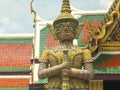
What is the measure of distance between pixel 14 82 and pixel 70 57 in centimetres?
455

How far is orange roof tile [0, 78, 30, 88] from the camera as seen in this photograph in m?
10.4

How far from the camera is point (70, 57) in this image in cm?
621

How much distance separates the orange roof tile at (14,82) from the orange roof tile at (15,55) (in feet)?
1.39

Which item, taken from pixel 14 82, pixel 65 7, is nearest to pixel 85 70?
pixel 65 7

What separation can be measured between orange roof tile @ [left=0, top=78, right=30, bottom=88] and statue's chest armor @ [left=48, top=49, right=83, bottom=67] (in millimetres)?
4276

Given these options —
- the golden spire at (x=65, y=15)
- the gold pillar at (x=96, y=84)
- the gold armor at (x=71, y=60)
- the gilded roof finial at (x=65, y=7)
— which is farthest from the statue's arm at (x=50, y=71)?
the gold pillar at (x=96, y=84)

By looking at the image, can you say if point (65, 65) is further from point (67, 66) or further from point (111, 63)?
point (111, 63)

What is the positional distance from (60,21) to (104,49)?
2.43 metres

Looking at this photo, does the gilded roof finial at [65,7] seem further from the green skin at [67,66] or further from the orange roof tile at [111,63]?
the orange roof tile at [111,63]

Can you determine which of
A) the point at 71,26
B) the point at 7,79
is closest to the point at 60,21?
the point at 71,26

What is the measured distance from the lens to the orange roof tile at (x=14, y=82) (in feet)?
34.2

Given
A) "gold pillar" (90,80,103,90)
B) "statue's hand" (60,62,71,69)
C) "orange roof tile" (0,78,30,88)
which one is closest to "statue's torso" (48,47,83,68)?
"statue's hand" (60,62,71,69)

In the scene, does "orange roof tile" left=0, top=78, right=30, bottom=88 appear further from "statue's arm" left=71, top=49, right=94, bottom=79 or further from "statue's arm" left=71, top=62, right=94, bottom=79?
"statue's arm" left=71, top=62, right=94, bottom=79

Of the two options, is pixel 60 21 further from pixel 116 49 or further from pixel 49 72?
pixel 116 49
